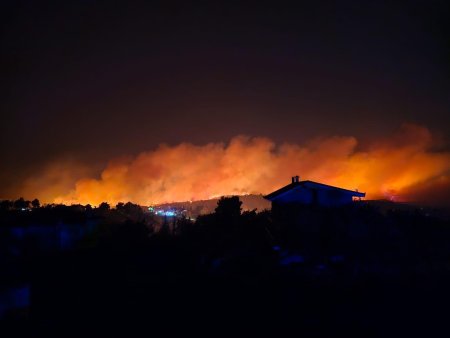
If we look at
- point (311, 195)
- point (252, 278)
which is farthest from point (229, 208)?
point (252, 278)

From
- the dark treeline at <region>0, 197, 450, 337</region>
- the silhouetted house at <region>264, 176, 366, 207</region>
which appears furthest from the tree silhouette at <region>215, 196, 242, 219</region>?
the silhouetted house at <region>264, 176, 366, 207</region>

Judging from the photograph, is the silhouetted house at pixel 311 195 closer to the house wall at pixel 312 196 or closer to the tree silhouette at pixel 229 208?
the house wall at pixel 312 196

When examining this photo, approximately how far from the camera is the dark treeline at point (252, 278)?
11648 mm

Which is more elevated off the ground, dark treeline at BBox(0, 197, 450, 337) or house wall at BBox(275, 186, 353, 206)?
house wall at BBox(275, 186, 353, 206)

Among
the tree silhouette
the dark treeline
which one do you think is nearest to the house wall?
the dark treeline

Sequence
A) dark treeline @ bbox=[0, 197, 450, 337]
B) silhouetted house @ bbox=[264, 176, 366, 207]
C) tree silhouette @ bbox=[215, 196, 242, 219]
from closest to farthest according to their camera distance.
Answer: dark treeline @ bbox=[0, 197, 450, 337] → tree silhouette @ bbox=[215, 196, 242, 219] → silhouetted house @ bbox=[264, 176, 366, 207]

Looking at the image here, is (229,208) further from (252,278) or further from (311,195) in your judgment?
(252,278)

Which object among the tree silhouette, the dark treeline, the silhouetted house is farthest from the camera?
the silhouetted house

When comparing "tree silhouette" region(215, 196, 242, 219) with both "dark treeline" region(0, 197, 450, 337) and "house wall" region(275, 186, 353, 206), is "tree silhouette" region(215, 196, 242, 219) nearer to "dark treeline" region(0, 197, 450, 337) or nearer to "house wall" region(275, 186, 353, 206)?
"dark treeline" region(0, 197, 450, 337)

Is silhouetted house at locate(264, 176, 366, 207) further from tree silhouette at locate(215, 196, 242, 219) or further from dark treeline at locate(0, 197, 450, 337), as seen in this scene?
tree silhouette at locate(215, 196, 242, 219)

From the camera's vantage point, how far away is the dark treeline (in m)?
11.6

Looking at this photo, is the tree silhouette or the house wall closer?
the tree silhouette

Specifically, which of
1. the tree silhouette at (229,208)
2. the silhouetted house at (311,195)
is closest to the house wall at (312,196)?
the silhouetted house at (311,195)

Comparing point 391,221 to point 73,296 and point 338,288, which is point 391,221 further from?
point 73,296
